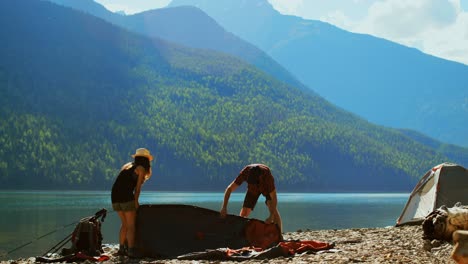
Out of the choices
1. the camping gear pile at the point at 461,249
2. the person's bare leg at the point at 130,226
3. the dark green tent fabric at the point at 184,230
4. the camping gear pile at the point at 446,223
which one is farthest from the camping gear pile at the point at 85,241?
the camping gear pile at the point at 461,249

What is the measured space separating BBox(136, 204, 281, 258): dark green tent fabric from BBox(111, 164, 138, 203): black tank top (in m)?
0.67

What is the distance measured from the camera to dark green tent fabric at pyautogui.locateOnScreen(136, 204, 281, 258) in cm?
1338

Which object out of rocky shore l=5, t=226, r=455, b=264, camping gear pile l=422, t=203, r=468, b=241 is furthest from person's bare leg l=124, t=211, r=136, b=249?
camping gear pile l=422, t=203, r=468, b=241

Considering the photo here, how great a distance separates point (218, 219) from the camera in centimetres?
1391

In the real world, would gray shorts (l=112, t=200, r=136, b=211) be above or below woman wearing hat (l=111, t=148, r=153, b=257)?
below

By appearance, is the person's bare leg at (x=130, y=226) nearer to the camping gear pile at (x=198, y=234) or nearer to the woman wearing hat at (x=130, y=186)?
the woman wearing hat at (x=130, y=186)

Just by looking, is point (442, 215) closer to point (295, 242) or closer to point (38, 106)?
point (295, 242)

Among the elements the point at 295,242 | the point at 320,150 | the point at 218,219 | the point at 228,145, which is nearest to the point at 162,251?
the point at 218,219

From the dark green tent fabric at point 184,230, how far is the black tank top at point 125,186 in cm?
67

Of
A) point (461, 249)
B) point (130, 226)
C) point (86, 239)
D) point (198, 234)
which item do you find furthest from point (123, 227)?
Answer: point (461, 249)

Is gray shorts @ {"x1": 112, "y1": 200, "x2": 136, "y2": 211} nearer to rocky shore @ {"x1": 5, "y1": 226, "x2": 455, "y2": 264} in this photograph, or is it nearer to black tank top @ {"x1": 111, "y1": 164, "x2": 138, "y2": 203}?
black tank top @ {"x1": 111, "y1": 164, "x2": 138, "y2": 203}

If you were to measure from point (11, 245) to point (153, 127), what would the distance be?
160 m

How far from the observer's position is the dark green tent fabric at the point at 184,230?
43.9ft

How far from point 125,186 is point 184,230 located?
71.2 inches
